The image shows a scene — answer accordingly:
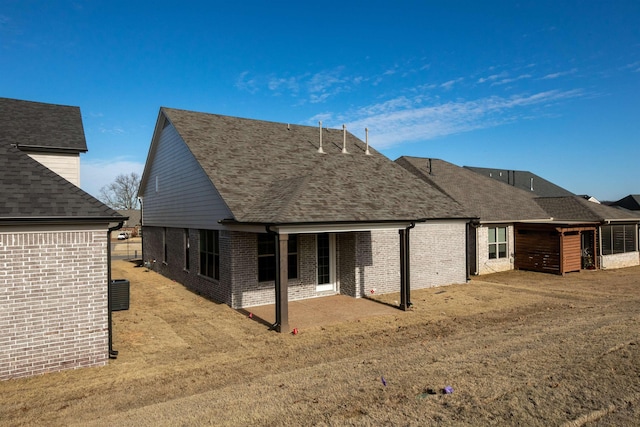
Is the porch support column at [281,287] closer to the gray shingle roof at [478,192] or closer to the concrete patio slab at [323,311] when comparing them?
the concrete patio slab at [323,311]

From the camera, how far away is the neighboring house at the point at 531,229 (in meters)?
19.8

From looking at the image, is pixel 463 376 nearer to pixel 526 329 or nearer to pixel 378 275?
pixel 526 329

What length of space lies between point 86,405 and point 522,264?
20.6 meters

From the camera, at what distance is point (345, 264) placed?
47.6ft

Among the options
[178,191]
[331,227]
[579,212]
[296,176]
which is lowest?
[331,227]

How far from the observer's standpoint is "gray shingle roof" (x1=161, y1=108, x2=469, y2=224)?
11.7 metres

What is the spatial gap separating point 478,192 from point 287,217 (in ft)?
50.9

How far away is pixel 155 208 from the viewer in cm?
2092

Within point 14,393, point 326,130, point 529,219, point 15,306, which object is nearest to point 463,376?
point 14,393

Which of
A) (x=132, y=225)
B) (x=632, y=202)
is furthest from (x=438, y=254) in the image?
(x=132, y=225)

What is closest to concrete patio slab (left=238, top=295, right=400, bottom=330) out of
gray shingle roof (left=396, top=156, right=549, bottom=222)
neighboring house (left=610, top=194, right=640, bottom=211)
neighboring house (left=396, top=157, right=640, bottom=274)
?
neighboring house (left=396, top=157, right=640, bottom=274)

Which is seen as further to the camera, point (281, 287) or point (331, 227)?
point (331, 227)

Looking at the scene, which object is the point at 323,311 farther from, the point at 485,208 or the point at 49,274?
the point at 485,208

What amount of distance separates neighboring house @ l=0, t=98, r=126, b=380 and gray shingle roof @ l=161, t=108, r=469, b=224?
163 inches
